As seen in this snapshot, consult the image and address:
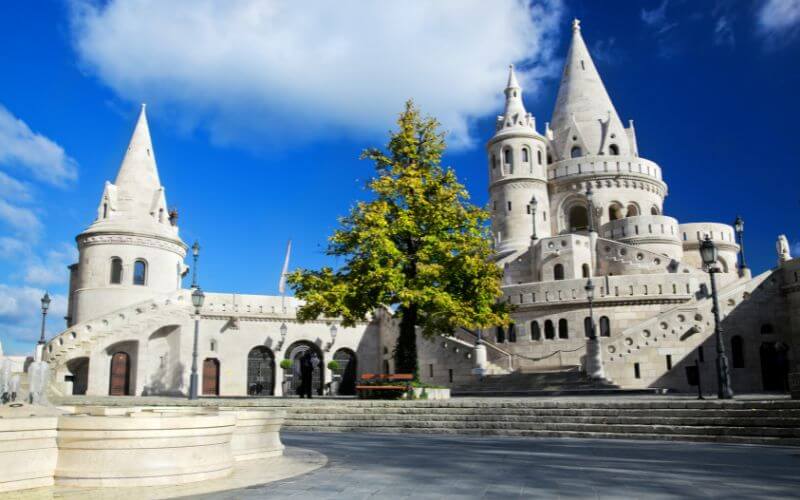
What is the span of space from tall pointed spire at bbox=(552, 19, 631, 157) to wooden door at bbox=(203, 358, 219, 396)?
34.4 m

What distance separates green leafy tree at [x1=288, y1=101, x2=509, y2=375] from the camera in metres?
21.7

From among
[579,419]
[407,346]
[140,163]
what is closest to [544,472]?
[579,419]

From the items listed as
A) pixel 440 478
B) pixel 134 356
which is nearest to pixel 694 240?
pixel 134 356

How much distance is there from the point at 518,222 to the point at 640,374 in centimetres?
2406

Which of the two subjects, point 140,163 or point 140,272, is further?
point 140,163

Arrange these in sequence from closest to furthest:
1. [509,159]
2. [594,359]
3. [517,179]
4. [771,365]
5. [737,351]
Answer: [594,359] < [737,351] < [771,365] < [517,179] < [509,159]

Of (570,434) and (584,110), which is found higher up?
(584,110)

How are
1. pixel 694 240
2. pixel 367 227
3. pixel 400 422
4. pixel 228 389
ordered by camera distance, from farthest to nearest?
pixel 694 240 < pixel 228 389 < pixel 367 227 < pixel 400 422

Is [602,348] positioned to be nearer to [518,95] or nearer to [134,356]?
[134,356]

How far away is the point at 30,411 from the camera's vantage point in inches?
313

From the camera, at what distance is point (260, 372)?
39.6 meters

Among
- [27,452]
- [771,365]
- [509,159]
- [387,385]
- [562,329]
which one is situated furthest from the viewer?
[509,159]

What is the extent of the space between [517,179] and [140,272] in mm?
28978

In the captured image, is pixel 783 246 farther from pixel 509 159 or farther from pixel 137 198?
pixel 137 198
